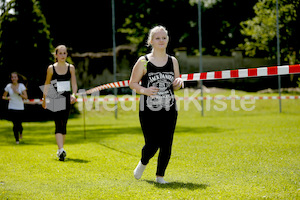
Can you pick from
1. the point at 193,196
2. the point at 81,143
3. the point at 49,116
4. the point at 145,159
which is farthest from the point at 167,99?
the point at 49,116

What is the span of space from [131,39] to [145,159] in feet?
→ 119

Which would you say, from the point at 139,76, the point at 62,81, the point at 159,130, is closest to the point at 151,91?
the point at 139,76

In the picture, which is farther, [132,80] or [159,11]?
[159,11]

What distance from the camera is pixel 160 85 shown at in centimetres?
575

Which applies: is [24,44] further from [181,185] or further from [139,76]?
[181,185]

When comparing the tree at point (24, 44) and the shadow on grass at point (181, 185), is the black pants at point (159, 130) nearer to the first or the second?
Answer: the shadow on grass at point (181, 185)

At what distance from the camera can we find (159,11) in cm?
4166

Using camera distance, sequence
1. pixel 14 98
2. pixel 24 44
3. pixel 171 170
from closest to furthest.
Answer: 1. pixel 171 170
2. pixel 14 98
3. pixel 24 44

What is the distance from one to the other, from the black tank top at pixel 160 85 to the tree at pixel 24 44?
18.6 m

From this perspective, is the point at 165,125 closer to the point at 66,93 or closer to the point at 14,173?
the point at 14,173

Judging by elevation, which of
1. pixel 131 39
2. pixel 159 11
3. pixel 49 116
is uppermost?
pixel 159 11

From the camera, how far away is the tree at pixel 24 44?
2338cm

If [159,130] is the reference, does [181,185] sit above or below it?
below

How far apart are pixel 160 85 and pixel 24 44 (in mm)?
19297
